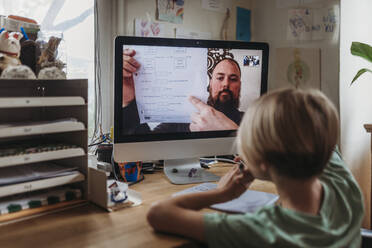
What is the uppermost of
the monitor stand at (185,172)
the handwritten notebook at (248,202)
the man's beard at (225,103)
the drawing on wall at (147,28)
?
the drawing on wall at (147,28)

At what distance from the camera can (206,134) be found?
1386mm

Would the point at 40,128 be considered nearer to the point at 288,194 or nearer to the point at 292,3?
the point at 288,194

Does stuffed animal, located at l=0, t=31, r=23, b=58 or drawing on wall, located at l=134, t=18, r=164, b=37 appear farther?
drawing on wall, located at l=134, t=18, r=164, b=37

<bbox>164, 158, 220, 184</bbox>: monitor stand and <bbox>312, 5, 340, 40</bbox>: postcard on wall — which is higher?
<bbox>312, 5, 340, 40</bbox>: postcard on wall

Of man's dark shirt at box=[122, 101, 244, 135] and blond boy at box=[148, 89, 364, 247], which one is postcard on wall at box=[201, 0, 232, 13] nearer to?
man's dark shirt at box=[122, 101, 244, 135]

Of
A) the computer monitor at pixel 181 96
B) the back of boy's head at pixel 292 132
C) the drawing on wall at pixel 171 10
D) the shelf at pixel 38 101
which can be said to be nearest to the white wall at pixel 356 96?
the computer monitor at pixel 181 96

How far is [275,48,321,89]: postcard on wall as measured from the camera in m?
1.85

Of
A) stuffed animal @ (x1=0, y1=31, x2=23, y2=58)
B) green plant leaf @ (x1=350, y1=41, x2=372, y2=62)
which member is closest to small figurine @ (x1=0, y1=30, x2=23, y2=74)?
stuffed animal @ (x1=0, y1=31, x2=23, y2=58)

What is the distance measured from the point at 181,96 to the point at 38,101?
1.75 feet

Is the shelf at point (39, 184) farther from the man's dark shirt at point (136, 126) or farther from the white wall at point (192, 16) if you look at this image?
the white wall at point (192, 16)

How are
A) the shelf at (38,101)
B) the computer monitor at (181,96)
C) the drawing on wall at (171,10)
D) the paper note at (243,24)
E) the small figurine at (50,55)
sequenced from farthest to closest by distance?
the paper note at (243,24), the drawing on wall at (171,10), the computer monitor at (181,96), the small figurine at (50,55), the shelf at (38,101)

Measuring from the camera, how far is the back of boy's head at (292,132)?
0.71 m

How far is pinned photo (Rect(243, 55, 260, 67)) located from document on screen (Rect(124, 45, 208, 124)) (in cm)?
17

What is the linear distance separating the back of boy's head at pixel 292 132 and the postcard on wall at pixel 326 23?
3.80ft
